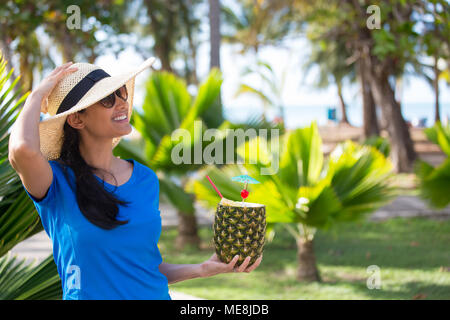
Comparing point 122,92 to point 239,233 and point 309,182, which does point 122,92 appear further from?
point 309,182

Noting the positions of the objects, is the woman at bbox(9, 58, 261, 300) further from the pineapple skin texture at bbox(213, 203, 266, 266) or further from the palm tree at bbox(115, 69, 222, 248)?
the palm tree at bbox(115, 69, 222, 248)

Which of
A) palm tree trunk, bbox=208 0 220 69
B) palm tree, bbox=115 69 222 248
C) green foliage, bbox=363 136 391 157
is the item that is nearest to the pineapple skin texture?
palm tree, bbox=115 69 222 248

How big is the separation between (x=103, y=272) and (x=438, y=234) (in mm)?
7311

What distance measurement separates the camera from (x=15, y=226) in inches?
95.2

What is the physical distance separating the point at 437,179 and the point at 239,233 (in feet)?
19.7

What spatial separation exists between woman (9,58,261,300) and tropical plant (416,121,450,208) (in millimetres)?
5929

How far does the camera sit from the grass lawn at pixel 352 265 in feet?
17.4

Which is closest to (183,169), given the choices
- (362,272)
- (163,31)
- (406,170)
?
(362,272)

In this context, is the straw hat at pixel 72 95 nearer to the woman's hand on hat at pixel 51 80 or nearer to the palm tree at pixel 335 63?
the woman's hand on hat at pixel 51 80

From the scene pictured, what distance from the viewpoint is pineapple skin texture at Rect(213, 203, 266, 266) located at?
165 cm

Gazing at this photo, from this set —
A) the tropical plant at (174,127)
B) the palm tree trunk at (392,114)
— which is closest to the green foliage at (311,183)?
the tropical plant at (174,127)

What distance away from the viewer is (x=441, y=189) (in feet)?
23.0

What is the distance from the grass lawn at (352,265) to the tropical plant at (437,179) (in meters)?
0.68
